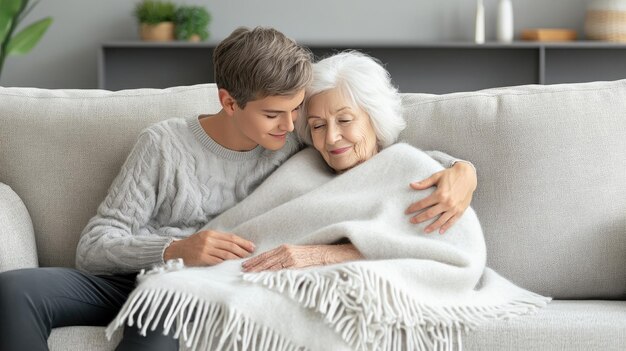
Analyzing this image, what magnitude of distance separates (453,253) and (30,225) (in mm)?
1015

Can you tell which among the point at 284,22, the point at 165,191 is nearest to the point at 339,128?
the point at 165,191

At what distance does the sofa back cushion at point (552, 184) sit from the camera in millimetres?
2211

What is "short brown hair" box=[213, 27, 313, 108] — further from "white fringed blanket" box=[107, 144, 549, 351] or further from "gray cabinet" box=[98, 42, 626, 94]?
"gray cabinet" box=[98, 42, 626, 94]

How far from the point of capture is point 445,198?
81.4 inches

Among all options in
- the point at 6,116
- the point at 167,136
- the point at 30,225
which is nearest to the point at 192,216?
the point at 167,136

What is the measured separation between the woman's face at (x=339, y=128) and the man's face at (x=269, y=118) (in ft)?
0.20

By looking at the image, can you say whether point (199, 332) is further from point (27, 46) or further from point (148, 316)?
point (27, 46)

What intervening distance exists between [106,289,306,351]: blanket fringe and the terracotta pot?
10.0 feet

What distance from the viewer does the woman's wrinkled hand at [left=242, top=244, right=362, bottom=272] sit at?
1966 mm

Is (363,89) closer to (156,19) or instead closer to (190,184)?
(190,184)

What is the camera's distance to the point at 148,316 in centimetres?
177

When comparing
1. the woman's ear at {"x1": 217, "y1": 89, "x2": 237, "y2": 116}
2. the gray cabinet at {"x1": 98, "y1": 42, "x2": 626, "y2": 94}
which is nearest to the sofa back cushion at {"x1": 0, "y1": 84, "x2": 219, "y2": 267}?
the woman's ear at {"x1": 217, "y1": 89, "x2": 237, "y2": 116}

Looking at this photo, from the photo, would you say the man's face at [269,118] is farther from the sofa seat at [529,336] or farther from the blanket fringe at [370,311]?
the sofa seat at [529,336]

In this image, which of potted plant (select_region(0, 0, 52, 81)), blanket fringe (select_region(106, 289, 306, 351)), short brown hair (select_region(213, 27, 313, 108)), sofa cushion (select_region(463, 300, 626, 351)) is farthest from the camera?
short brown hair (select_region(213, 27, 313, 108))
